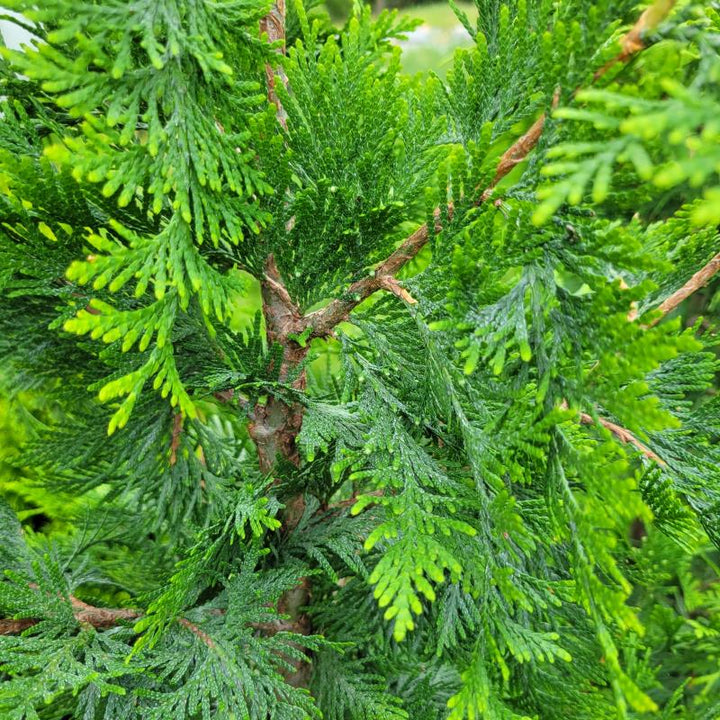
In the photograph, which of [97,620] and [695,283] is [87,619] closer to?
[97,620]

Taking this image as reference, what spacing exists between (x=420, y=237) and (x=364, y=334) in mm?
199

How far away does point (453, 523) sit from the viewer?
2.54ft

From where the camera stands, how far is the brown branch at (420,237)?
66 centimetres

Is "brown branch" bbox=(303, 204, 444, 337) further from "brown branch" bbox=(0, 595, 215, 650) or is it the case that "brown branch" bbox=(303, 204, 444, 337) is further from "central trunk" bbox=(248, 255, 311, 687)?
"brown branch" bbox=(0, 595, 215, 650)

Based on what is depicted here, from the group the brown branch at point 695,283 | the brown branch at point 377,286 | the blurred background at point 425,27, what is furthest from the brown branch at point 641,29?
the blurred background at point 425,27

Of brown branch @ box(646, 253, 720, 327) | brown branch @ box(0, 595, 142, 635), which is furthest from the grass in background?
brown branch @ box(0, 595, 142, 635)

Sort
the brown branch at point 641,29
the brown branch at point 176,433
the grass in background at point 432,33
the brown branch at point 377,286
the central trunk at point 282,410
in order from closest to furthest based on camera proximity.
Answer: the brown branch at point 641,29
the brown branch at point 377,286
the central trunk at point 282,410
the brown branch at point 176,433
the grass in background at point 432,33

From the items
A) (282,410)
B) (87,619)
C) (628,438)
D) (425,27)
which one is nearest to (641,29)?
(628,438)

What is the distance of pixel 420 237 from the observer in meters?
0.91

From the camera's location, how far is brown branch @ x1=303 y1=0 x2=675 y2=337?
2.18ft

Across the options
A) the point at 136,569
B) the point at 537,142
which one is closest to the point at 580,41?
the point at 537,142

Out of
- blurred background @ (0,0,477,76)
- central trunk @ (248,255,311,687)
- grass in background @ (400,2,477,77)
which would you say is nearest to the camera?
central trunk @ (248,255,311,687)

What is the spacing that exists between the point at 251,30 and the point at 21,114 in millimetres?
378

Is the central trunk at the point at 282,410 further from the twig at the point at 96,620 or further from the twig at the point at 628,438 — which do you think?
the twig at the point at 628,438
